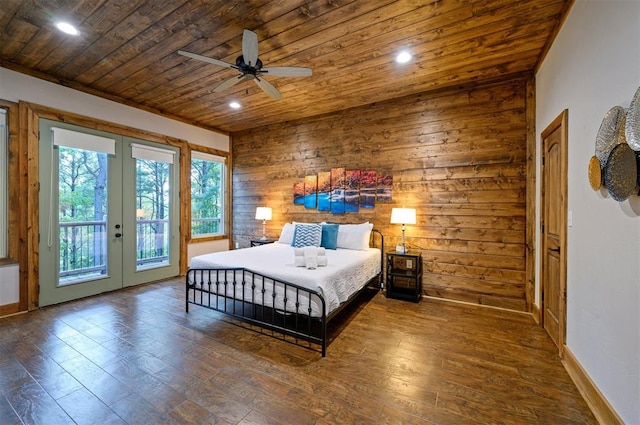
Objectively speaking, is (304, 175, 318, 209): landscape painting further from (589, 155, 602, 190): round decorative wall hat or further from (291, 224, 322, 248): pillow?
(589, 155, 602, 190): round decorative wall hat

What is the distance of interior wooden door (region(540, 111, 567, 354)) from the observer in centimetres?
234

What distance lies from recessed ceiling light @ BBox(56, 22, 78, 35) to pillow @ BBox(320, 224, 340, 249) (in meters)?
3.53

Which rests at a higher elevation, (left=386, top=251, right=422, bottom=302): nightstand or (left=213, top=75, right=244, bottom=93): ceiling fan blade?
(left=213, top=75, right=244, bottom=93): ceiling fan blade

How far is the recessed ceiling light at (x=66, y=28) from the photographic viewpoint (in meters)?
2.52

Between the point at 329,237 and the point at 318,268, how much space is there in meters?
1.32

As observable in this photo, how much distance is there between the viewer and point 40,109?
342 cm

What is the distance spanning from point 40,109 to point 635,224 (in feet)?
18.7

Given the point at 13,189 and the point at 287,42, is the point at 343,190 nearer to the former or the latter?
the point at 287,42

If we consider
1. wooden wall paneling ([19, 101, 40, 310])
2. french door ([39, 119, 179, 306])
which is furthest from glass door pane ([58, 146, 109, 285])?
wooden wall paneling ([19, 101, 40, 310])

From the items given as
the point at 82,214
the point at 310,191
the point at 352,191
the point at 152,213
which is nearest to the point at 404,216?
the point at 352,191

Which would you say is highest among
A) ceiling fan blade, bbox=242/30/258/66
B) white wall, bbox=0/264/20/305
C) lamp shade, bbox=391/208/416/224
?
ceiling fan blade, bbox=242/30/258/66

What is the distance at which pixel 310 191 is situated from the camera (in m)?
4.90

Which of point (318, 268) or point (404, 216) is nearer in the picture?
point (318, 268)

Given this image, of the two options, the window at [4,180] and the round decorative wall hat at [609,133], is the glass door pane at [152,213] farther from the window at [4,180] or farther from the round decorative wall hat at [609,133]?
the round decorative wall hat at [609,133]
